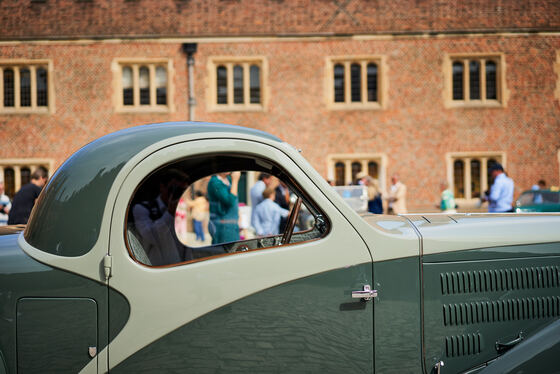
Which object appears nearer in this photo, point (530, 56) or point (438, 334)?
point (438, 334)

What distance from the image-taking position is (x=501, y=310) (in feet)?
7.73

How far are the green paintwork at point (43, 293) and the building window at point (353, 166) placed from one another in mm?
15607

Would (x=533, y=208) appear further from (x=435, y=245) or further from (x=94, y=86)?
(x=94, y=86)

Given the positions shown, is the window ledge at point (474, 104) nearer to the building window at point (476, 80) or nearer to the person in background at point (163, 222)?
the building window at point (476, 80)

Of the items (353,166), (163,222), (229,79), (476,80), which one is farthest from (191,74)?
(163,222)

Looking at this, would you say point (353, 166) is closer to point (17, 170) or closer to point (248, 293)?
point (17, 170)

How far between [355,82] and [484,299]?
16.4 m

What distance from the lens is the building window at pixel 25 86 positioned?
1792 centimetres

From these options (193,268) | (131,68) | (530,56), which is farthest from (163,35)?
(193,268)

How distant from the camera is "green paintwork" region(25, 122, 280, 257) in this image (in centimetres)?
213

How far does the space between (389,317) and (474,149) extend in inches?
667

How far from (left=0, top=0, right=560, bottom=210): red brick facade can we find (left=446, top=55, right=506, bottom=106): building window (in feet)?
0.87

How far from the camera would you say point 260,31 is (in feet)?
58.4

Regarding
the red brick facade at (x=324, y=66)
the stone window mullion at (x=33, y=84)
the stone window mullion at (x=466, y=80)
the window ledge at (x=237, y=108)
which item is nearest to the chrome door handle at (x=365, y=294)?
the red brick facade at (x=324, y=66)
